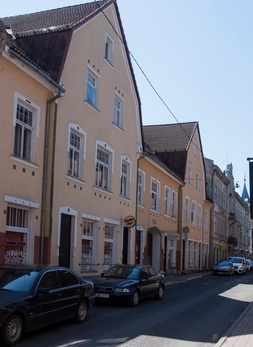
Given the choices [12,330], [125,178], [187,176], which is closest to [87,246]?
[125,178]

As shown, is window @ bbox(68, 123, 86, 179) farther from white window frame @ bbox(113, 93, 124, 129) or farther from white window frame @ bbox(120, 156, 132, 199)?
white window frame @ bbox(120, 156, 132, 199)

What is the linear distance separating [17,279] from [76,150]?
9.98 metres

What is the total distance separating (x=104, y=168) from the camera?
2188 cm

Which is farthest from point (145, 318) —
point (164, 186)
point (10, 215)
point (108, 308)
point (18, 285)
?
point (164, 186)

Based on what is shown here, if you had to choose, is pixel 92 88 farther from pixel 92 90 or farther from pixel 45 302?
pixel 45 302

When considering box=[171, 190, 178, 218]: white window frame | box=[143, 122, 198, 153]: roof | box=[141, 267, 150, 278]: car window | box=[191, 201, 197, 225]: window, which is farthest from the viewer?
box=[191, 201, 197, 225]: window

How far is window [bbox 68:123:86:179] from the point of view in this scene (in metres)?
18.5

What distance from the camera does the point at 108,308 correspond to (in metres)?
13.8

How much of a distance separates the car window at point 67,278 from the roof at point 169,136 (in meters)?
27.5

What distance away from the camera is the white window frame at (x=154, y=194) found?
29636mm

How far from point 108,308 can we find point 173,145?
2637 cm

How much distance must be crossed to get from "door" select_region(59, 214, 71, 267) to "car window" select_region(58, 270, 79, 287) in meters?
6.83

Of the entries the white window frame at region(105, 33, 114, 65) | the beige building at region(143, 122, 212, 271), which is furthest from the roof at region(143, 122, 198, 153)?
the white window frame at region(105, 33, 114, 65)

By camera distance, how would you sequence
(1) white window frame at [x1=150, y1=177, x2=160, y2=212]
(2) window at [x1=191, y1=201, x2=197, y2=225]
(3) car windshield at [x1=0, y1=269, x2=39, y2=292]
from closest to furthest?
(3) car windshield at [x1=0, y1=269, x2=39, y2=292] < (1) white window frame at [x1=150, y1=177, x2=160, y2=212] < (2) window at [x1=191, y1=201, x2=197, y2=225]
